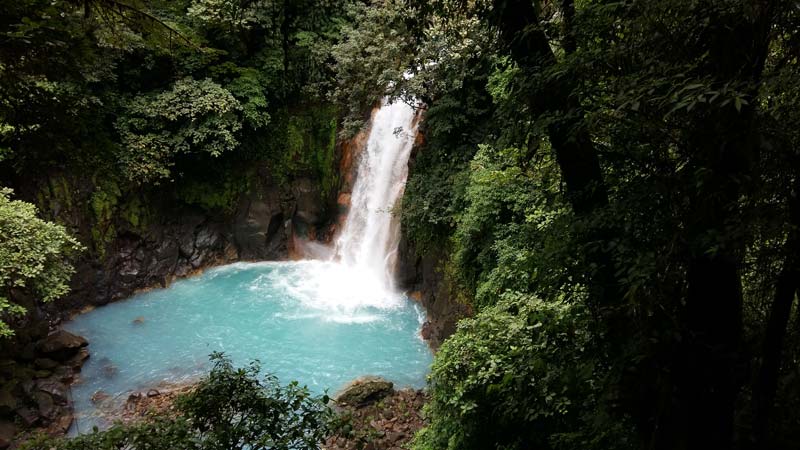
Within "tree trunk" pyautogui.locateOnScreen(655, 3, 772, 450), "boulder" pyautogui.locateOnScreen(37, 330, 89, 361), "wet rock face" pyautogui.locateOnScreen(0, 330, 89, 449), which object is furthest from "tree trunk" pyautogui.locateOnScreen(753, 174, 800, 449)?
"boulder" pyautogui.locateOnScreen(37, 330, 89, 361)

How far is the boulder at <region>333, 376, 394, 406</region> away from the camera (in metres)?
8.63

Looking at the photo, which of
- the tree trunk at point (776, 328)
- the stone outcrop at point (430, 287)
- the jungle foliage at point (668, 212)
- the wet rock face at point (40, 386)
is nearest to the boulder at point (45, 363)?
the wet rock face at point (40, 386)

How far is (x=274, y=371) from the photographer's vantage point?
988 cm

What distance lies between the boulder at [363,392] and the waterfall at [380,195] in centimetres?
444

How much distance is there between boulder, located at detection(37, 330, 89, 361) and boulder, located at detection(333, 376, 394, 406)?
5951mm

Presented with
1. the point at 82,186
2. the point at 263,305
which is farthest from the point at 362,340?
the point at 82,186

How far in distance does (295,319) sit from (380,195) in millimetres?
4290

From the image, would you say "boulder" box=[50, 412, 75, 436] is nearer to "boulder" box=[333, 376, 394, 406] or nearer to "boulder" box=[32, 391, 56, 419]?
"boulder" box=[32, 391, 56, 419]

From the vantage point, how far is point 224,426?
3.89m

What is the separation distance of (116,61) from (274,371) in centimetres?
939

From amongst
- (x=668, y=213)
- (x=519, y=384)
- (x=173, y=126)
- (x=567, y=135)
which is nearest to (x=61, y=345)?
(x=173, y=126)

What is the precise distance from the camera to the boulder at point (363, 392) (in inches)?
340

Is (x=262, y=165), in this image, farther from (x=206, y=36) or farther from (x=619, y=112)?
(x=619, y=112)

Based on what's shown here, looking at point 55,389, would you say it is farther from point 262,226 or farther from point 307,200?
point 307,200
